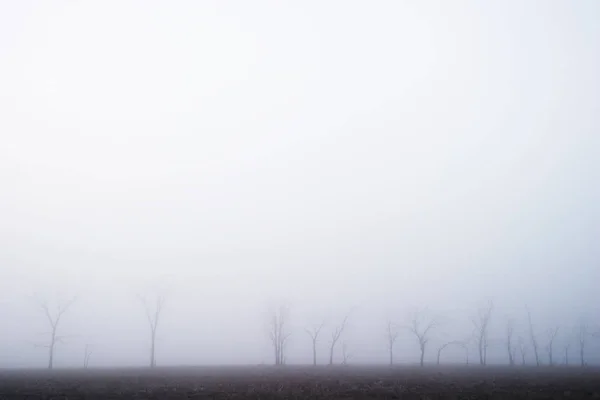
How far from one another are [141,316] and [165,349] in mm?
36380

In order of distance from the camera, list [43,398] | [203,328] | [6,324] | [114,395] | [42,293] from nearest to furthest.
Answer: [43,398], [114,395], [42,293], [6,324], [203,328]

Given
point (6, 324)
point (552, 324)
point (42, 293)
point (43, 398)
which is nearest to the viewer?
point (43, 398)

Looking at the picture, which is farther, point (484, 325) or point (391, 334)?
point (391, 334)

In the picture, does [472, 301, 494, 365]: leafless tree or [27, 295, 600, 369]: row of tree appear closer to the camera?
[27, 295, 600, 369]: row of tree

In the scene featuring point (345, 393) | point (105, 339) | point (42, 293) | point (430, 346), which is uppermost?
point (42, 293)

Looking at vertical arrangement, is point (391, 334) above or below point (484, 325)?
below

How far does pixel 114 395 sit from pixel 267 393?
34.6 feet

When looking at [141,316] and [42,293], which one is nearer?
[42,293]

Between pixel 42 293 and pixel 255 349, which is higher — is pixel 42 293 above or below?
above

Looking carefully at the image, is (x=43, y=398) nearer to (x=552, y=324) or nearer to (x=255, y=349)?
(x=255, y=349)

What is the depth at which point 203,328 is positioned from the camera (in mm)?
163000

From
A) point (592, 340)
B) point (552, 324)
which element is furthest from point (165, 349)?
point (592, 340)

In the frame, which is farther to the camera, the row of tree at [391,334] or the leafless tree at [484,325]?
the leafless tree at [484,325]

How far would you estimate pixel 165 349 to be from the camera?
140 meters
